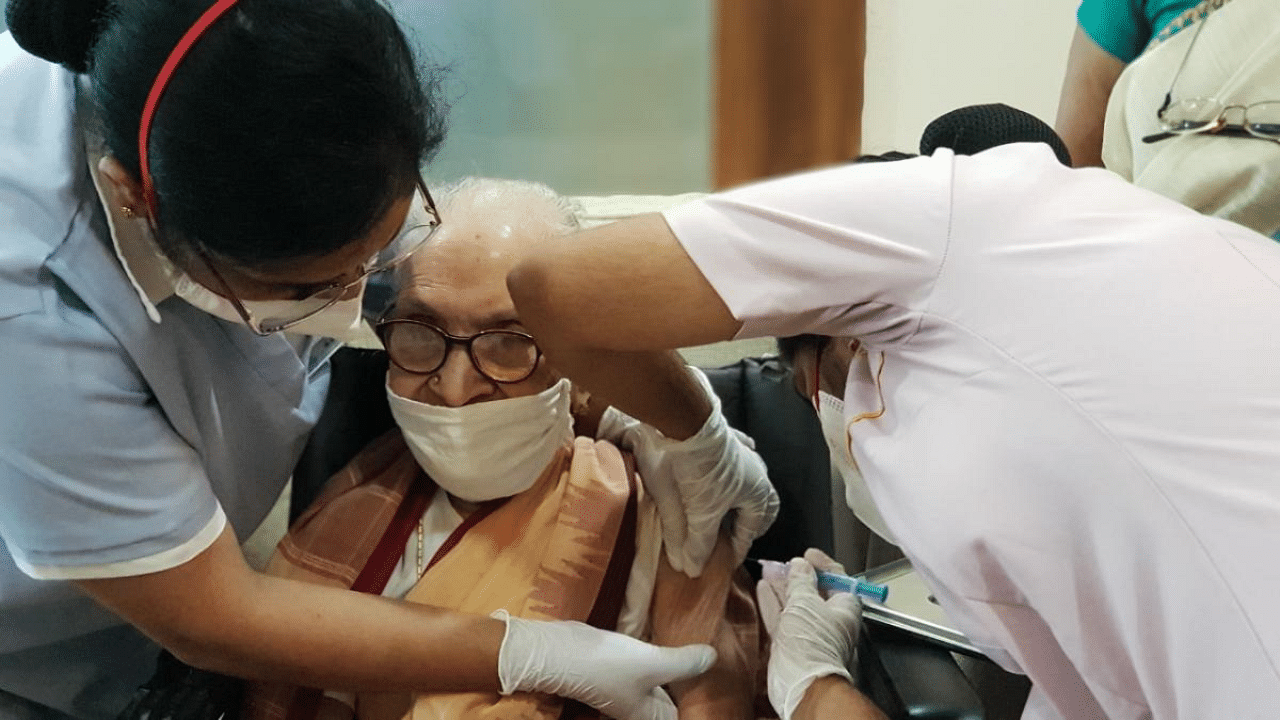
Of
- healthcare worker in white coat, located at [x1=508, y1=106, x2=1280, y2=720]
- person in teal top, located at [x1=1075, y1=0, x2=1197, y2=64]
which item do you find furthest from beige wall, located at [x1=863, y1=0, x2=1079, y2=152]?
healthcare worker in white coat, located at [x1=508, y1=106, x2=1280, y2=720]

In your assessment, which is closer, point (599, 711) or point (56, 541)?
point (56, 541)

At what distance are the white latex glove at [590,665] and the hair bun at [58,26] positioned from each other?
0.76m

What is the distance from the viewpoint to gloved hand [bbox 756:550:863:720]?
1.22 metres

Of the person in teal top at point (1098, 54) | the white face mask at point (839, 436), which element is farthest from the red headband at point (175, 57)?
the person in teal top at point (1098, 54)

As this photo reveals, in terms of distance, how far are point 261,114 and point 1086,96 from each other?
52.1 inches

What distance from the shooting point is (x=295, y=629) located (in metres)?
1.09

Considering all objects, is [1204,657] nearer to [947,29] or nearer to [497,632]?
[497,632]

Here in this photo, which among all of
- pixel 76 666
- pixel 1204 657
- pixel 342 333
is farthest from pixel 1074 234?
pixel 76 666

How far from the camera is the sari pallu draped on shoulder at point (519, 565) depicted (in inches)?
50.8

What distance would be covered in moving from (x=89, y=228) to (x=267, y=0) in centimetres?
31

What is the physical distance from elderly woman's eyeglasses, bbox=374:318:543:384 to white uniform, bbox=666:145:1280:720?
0.46 meters

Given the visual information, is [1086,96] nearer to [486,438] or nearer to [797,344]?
[797,344]

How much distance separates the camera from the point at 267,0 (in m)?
0.78

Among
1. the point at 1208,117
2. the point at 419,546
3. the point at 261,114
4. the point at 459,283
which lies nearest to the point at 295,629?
the point at 419,546
